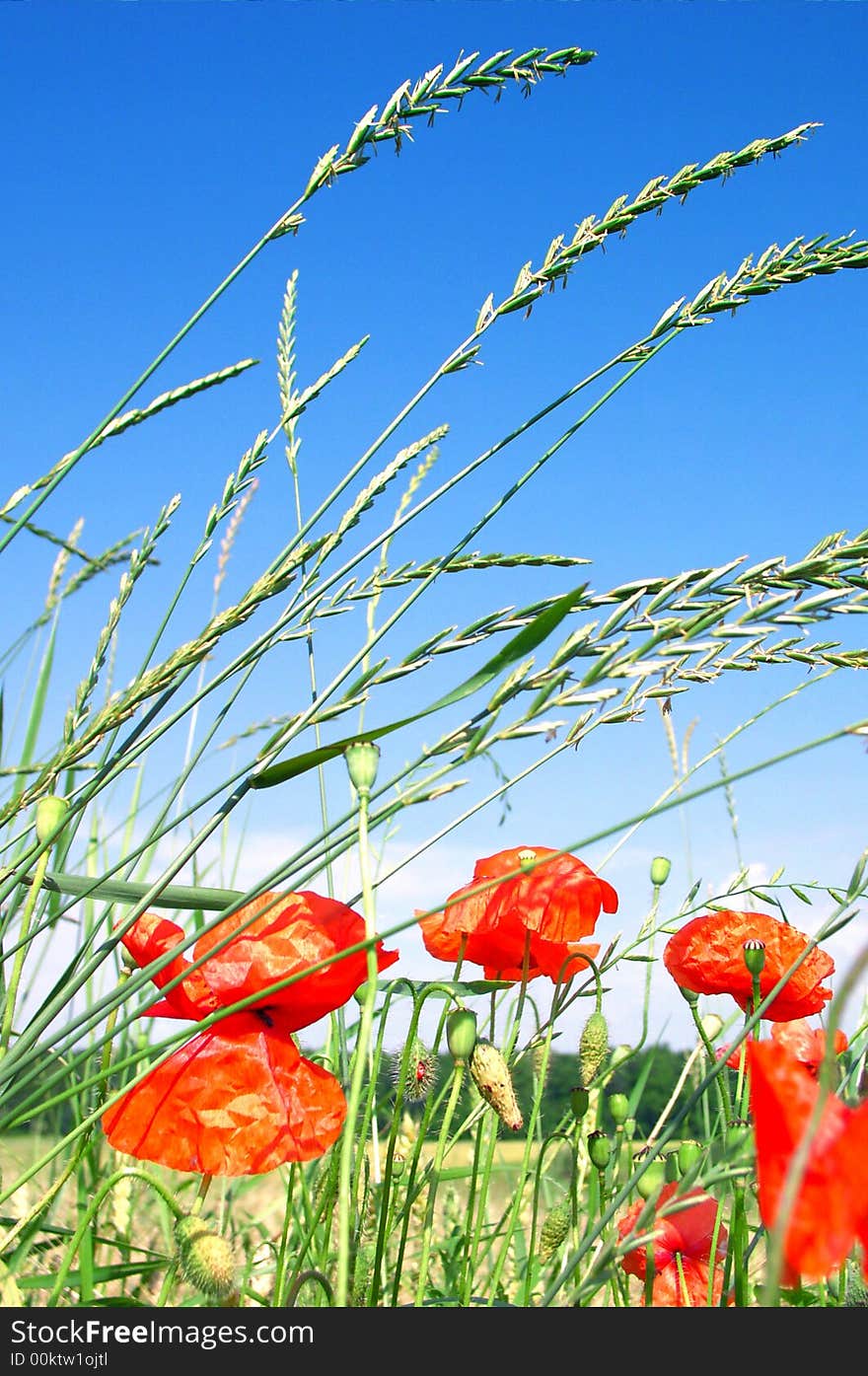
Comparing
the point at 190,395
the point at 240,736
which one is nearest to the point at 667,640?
the point at 190,395

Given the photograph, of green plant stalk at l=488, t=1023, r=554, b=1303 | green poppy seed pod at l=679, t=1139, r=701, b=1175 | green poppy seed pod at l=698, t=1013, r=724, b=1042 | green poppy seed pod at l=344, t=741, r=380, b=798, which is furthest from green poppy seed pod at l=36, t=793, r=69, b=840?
green poppy seed pod at l=698, t=1013, r=724, b=1042

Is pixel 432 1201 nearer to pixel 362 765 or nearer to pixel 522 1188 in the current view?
pixel 522 1188

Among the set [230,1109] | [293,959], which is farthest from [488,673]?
[230,1109]

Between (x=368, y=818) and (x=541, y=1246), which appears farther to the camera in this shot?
(x=541, y=1246)

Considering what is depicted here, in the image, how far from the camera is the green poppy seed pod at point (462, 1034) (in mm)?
913

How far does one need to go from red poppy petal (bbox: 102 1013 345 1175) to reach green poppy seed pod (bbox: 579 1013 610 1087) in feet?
0.94

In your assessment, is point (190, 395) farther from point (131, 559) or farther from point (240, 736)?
point (240, 736)

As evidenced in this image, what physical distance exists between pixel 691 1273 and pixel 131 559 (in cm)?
94

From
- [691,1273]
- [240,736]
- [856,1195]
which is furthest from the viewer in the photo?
[240,736]

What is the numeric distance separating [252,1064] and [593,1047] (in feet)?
1.16

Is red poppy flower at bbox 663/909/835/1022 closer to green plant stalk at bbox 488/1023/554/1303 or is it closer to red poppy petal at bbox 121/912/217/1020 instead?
green plant stalk at bbox 488/1023/554/1303

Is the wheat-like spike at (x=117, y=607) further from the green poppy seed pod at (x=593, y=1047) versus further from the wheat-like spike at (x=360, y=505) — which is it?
the green poppy seed pod at (x=593, y=1047)

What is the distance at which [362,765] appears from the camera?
0.72 metres

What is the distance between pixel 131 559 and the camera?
3.59 feet
